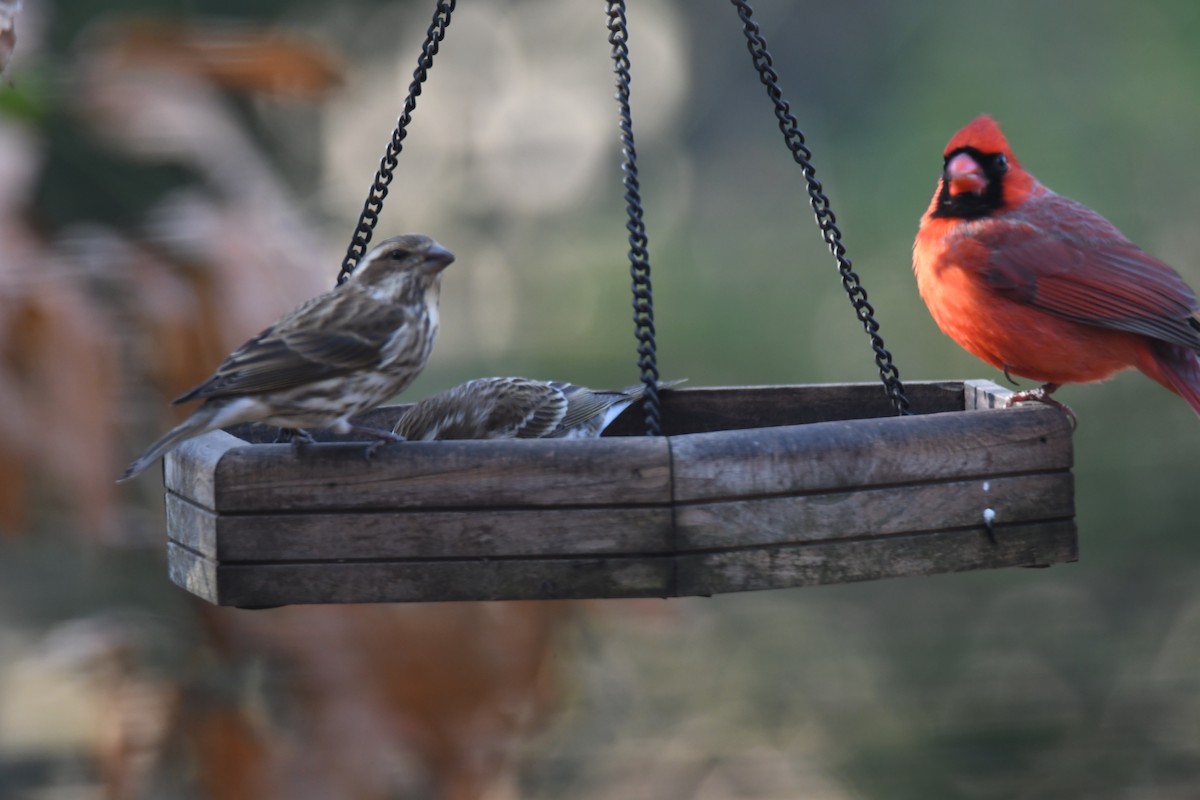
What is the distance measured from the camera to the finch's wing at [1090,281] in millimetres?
3430

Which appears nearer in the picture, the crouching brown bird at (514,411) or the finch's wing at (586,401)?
the crouching brown bird at (514,411)

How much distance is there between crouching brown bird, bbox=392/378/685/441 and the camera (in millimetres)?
3496

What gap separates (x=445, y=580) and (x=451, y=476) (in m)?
A: 0.18

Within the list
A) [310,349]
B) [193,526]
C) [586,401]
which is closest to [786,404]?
[586,401]

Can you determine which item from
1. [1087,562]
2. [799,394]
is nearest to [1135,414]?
[1087,562]

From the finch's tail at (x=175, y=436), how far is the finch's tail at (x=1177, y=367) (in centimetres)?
223

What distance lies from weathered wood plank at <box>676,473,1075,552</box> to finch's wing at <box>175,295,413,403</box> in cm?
78

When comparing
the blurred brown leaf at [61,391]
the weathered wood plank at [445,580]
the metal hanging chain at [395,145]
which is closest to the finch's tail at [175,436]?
the weathered wood plank at [445,580]

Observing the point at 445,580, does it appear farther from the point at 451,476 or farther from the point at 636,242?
the point at 636,242

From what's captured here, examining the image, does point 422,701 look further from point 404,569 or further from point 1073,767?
point 1073,767

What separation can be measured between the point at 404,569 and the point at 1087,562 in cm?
491

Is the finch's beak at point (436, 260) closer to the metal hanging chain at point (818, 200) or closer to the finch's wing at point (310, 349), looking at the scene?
the finch's wing at point (310, 349)

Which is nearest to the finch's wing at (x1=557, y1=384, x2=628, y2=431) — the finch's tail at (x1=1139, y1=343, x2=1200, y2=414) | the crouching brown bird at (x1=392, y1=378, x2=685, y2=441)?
the crouching brown bird at (x1=392, y1=378, x2=685, y2=441)

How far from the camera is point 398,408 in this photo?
3727 mm
